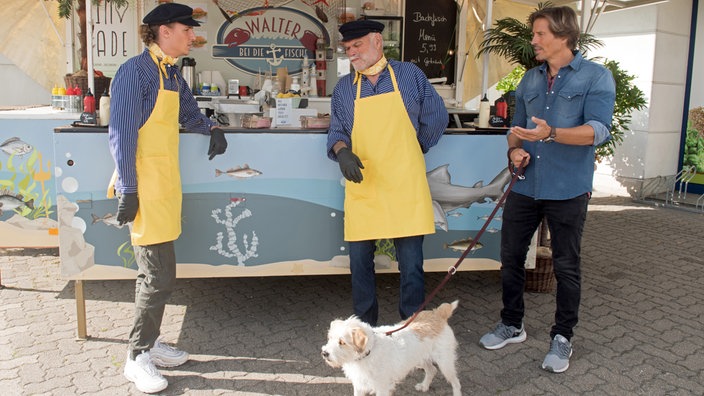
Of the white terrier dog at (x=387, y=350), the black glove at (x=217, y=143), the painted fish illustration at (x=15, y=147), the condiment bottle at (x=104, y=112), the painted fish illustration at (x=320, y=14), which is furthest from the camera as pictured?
the painted fish illustration at (x=320, y=14)

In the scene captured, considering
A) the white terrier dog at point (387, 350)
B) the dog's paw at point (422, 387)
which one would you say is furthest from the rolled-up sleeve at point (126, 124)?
the dog's paw at point (422, 387)

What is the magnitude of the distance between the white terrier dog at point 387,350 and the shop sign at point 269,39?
15.0 feet

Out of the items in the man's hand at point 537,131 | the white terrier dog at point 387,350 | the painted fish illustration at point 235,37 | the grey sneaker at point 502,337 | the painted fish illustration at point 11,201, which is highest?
the painted fish illustration at point 235,37

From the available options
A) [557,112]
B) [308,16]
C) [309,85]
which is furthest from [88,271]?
[308,16]

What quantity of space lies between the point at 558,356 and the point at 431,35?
184 inches

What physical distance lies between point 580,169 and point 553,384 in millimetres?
1250

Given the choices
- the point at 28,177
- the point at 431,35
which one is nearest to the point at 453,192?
the point at 28,177

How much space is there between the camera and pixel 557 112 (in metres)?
3.46

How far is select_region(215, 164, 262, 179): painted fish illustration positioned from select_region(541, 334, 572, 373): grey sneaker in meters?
2.15

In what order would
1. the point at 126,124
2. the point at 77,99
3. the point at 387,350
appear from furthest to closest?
the point at 77,99
the point at 126,124
the point at 387,350

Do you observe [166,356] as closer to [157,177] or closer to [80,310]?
[80,310]

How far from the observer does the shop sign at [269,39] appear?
690cm

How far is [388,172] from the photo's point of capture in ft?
11.6

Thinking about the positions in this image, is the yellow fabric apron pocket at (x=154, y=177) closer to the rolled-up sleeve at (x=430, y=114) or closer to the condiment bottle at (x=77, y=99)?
the rolled-up sleeve at (x=430, y=114)
